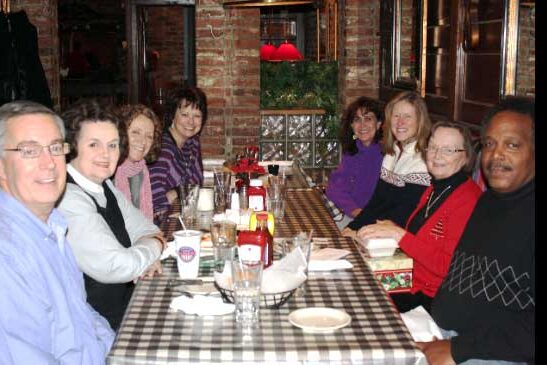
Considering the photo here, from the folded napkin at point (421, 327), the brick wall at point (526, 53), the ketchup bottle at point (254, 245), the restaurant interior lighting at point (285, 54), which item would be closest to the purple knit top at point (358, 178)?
the brick wall at point (526, 53)

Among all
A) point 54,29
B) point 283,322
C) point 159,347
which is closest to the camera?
point 159,347

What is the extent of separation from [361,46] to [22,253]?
4764mm

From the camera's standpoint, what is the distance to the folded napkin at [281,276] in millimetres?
1940

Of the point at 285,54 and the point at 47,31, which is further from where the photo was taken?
the point at 285,54

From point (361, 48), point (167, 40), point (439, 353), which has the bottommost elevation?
point (439, 353)

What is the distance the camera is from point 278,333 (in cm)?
174

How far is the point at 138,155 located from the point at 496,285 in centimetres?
191

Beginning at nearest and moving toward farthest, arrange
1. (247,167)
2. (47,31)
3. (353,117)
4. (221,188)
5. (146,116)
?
(221,188) → (146,116) → (247,167) → (353,117) → (47,31)

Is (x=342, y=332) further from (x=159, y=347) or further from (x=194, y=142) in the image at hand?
(x=194, y=142)

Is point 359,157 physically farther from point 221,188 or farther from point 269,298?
point 269,298

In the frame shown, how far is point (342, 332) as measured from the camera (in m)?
1.74

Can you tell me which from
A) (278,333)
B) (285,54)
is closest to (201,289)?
(278,333)

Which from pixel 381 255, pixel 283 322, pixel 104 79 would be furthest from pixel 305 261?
pixel 104 79

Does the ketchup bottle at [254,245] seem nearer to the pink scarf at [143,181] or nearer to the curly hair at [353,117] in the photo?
the pink scarf at [143,181]
